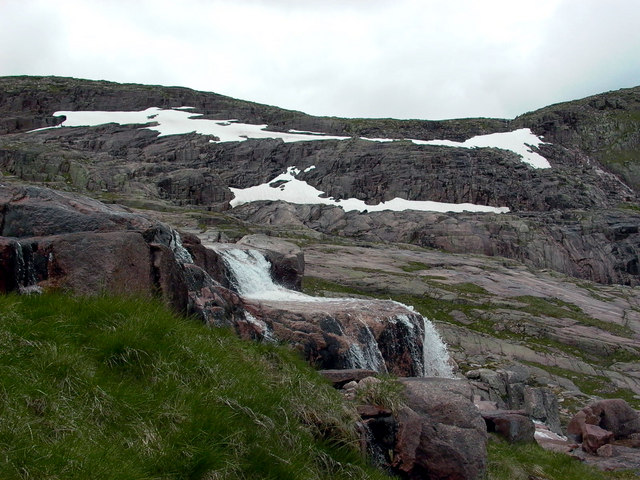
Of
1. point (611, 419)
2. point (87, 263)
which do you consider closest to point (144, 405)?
point (87, 263)

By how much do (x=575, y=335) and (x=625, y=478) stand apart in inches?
991

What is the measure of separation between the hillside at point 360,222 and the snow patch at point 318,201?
405 mm

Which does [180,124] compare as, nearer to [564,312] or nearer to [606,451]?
[564,312]

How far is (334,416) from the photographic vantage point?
6.76m

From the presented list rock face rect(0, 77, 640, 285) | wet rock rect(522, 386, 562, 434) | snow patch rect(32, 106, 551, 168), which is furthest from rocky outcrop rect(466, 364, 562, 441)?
snow patch rect(32, 106, 551, 168)

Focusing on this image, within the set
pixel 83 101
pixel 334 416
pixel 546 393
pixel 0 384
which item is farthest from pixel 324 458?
pixel 83 101

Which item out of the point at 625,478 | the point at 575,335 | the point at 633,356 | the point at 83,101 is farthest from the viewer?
the point at 83,101

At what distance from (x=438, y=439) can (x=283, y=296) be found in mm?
19065

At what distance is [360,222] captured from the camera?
6650 centimetres

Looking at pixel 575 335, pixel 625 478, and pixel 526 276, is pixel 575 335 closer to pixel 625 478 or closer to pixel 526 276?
pixel 526 276

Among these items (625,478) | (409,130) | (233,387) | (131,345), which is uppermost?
(409,130)

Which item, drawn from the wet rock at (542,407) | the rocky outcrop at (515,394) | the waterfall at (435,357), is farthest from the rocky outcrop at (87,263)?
the wet rock at (542,407)

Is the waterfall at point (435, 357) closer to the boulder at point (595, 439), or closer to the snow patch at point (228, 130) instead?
the boulder at point (595, 439)

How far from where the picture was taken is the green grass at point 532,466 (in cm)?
1020
